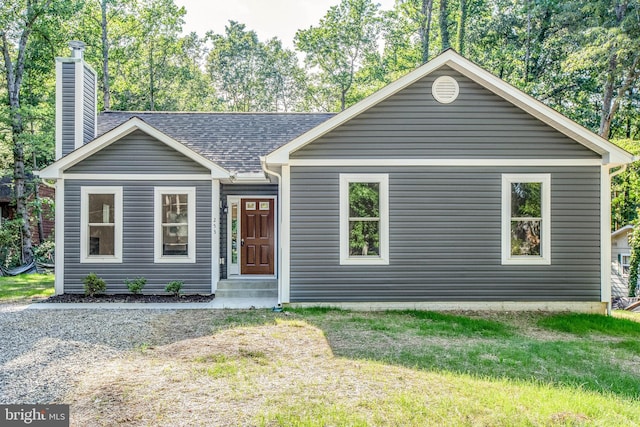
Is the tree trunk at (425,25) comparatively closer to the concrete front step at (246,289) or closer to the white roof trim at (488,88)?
the white roof trim at (488,88)

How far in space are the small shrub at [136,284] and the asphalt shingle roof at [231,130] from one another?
10.7ft

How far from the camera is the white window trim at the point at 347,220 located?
331 inches

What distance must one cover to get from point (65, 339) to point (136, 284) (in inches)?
126

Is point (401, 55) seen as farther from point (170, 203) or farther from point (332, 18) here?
point (170, 203)

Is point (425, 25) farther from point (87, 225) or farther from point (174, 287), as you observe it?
point (87, 225)

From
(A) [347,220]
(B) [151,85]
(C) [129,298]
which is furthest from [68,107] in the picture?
A: (B) [151,85]

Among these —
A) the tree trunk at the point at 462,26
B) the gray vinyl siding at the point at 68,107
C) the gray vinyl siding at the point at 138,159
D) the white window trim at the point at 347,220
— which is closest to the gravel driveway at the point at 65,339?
the white window trim at the point at 347,220

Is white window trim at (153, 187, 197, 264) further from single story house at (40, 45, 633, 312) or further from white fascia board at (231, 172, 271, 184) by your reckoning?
single story house at (40, 45, 633, 312)

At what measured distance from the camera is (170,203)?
31.8 feet

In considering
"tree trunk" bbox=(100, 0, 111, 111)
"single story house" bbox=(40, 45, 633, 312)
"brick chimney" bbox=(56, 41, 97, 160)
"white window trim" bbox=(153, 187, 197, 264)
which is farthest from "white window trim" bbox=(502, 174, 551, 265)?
"tree trunk" bbox=(100, 0, 111, 111)

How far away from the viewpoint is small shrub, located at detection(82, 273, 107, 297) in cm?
921

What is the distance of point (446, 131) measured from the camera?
847 cm

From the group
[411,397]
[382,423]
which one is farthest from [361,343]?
[382,423]

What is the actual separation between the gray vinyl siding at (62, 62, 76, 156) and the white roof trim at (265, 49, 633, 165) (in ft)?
17.5
